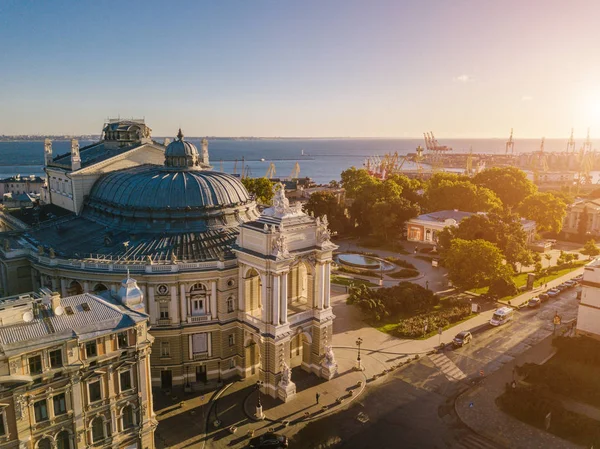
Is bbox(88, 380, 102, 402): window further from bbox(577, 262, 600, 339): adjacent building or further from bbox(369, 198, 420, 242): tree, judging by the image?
bbox(369, 198, 420, 242): tree

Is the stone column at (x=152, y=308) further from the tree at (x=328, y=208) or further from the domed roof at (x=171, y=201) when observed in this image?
the tree at (x=328, y=208)

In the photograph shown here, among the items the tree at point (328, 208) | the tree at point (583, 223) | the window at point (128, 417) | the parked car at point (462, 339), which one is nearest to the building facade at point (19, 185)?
the tree at point (328, 208)

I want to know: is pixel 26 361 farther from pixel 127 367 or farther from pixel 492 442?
pixel 492 442

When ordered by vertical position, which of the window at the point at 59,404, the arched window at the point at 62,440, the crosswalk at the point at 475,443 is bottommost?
the crosswalk at the point at 475,443

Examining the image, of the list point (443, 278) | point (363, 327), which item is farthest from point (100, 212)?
point (443, 278)

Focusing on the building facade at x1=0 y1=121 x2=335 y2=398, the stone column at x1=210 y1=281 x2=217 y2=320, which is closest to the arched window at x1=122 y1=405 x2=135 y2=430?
the building facade at x1=0 y1=121 x2=335 y2=398

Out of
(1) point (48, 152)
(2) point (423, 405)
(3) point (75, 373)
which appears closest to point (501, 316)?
(2) point (423, 405)

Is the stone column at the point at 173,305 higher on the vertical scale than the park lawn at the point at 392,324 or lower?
higher

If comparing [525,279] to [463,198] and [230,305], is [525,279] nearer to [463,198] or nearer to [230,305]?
[463,198]
